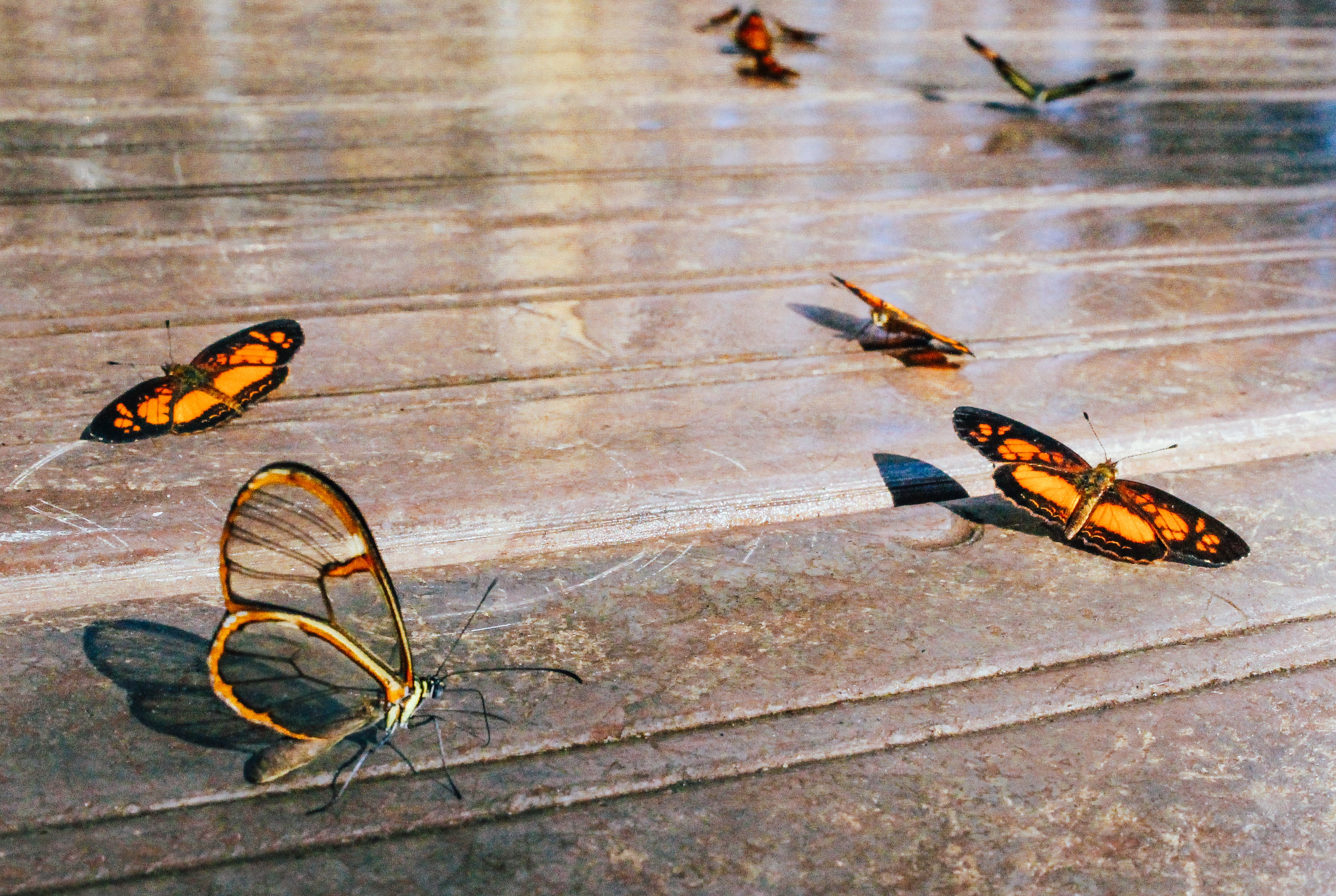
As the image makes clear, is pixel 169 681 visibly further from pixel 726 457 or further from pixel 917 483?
pixel 917 483

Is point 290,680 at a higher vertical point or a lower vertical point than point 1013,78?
lower

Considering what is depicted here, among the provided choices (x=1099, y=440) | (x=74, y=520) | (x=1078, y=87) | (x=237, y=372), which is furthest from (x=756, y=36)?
(x=74, y=520)

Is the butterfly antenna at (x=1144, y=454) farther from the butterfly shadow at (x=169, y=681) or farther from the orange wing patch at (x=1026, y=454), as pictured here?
the butterfly shadow at (x=169, y=681)

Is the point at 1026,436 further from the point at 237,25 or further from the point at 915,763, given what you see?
the point at 237,25

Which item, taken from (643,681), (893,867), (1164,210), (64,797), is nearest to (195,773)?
(64,797)

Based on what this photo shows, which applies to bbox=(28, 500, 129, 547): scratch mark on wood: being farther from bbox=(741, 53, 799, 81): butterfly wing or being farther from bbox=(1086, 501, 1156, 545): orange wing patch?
bbox=(741, 53, 799, 81): butterfly wing

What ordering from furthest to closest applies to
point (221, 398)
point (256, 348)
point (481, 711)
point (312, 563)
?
point (256, 348) < point (221, 398) < point (312, 563) < point (481, 711)
